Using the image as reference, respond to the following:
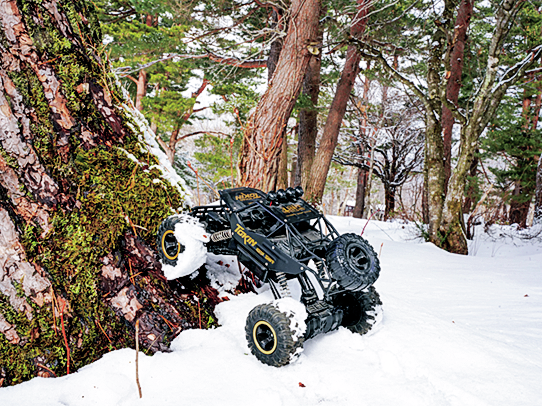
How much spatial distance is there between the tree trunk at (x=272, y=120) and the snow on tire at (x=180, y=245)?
211cm

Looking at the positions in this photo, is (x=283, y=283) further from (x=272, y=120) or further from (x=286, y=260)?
(x=272, y=120)

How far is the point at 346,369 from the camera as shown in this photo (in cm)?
149

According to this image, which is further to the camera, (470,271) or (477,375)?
(470,271)

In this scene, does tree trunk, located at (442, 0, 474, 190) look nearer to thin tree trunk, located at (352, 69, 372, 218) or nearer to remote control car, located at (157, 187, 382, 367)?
thin tree trunk, located at (352, 69, 372, 218)

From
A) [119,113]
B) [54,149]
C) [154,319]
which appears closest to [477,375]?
[154,319]

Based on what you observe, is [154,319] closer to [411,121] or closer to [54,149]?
[54,149]

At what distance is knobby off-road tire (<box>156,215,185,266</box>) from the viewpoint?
1724mm

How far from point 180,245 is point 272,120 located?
2.63 m

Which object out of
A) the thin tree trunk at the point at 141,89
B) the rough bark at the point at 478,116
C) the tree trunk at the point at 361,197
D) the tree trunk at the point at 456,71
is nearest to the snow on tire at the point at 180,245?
the rough bark at the point at 478,116

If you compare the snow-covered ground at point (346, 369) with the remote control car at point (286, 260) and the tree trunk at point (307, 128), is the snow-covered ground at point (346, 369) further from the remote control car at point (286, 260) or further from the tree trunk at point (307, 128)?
the tree trunk at point (307, 128)

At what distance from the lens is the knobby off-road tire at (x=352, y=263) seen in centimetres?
157

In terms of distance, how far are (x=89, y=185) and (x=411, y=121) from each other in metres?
15.6

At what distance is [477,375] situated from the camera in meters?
1.50

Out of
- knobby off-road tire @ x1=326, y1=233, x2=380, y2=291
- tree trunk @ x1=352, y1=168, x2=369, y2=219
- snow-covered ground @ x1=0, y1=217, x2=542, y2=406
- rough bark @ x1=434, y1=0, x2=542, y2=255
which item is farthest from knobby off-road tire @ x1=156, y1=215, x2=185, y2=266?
tree trunk @ x1=352, y1=168, x2=369, y2=219
